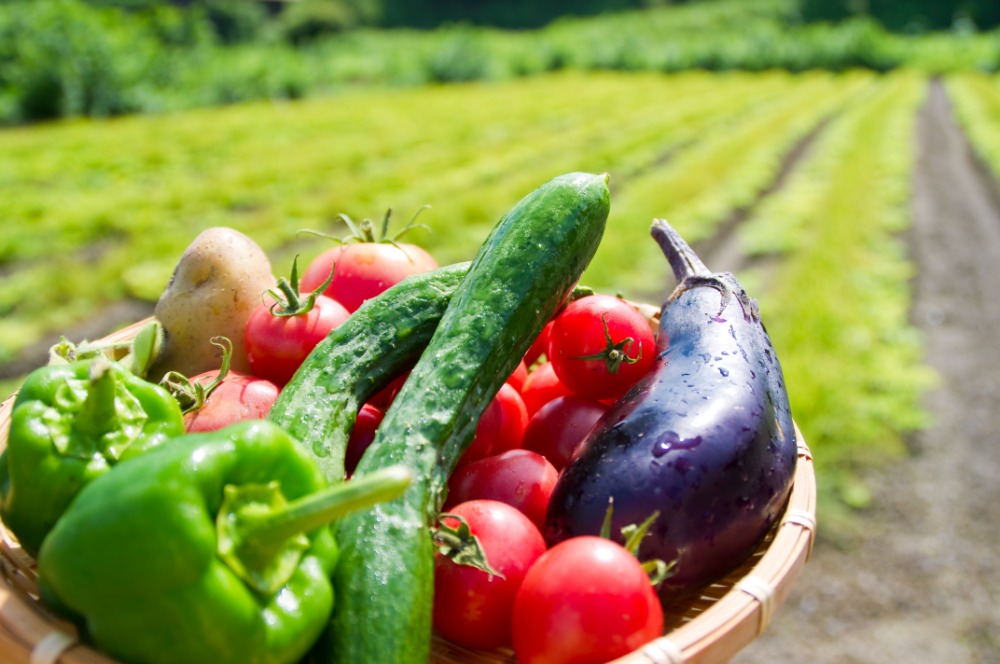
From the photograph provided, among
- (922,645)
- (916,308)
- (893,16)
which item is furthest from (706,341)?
(893,16)

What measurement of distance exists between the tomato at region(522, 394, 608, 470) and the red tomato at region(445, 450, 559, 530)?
114 millimetres

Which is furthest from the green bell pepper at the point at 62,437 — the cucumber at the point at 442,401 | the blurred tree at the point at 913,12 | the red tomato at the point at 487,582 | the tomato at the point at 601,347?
the blurred tree at the point at 913,12

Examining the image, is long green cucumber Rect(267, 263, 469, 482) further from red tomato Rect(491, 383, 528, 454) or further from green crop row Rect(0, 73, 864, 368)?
green crop row Rect(0, 73, 864, 368)

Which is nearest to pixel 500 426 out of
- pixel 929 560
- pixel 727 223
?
pixel 929 560

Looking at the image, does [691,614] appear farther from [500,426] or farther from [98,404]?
[98,404]

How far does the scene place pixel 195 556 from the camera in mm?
1154

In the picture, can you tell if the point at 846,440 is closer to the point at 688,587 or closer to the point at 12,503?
the point at 688,587

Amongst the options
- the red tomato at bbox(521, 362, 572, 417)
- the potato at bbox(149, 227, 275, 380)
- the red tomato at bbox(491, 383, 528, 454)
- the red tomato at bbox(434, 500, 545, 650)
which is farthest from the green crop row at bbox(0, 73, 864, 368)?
the red tomato at bbox(434, 500, 545, 650)

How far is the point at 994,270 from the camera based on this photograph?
7.50 m

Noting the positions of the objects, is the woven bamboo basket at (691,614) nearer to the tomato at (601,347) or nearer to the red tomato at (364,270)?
the tomato at (601,347)

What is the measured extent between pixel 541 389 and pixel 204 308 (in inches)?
34.8

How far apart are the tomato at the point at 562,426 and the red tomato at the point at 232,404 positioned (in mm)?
608

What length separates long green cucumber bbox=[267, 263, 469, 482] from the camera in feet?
5.16

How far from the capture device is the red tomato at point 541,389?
86.1 inches
